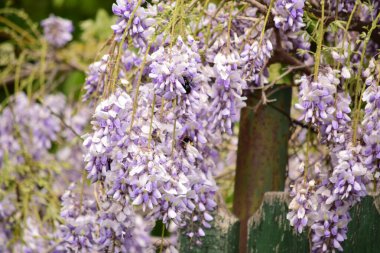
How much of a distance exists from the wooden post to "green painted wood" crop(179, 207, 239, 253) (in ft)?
0.19

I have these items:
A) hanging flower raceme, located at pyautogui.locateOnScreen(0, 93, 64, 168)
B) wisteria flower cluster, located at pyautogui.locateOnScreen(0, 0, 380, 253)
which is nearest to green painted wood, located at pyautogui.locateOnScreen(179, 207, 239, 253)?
wisteria flower cluster, located at pyautogui.locateOnScreen(0, 0, 380, 253)

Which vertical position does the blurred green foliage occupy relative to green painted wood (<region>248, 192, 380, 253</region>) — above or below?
above

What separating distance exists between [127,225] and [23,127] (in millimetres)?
2091

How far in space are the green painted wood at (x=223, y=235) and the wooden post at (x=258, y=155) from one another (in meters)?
0.06

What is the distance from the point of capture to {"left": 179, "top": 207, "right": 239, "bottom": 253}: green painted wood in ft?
6.80

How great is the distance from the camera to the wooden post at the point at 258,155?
2139 millimetres

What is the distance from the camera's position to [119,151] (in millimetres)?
1582

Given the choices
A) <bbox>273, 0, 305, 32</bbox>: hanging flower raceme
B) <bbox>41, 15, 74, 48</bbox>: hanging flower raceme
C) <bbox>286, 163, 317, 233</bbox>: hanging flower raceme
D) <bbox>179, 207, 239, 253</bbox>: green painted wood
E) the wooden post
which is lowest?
<bbox>179, 207, 239, 253</bbox>: green painted wood

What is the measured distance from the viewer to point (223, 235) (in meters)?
2.08

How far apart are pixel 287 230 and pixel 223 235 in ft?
0.54

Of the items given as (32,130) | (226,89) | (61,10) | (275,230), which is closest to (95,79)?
(226,89)

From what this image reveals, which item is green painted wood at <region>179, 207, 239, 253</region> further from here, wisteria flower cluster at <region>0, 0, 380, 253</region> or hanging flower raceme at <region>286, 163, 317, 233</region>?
hanging flower raceme at <region>286, 163, 317, 233</region>

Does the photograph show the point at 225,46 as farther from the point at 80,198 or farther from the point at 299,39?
the point at 80,198

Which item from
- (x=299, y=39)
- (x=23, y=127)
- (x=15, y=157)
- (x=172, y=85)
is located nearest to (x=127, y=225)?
(x=172, y=85)
